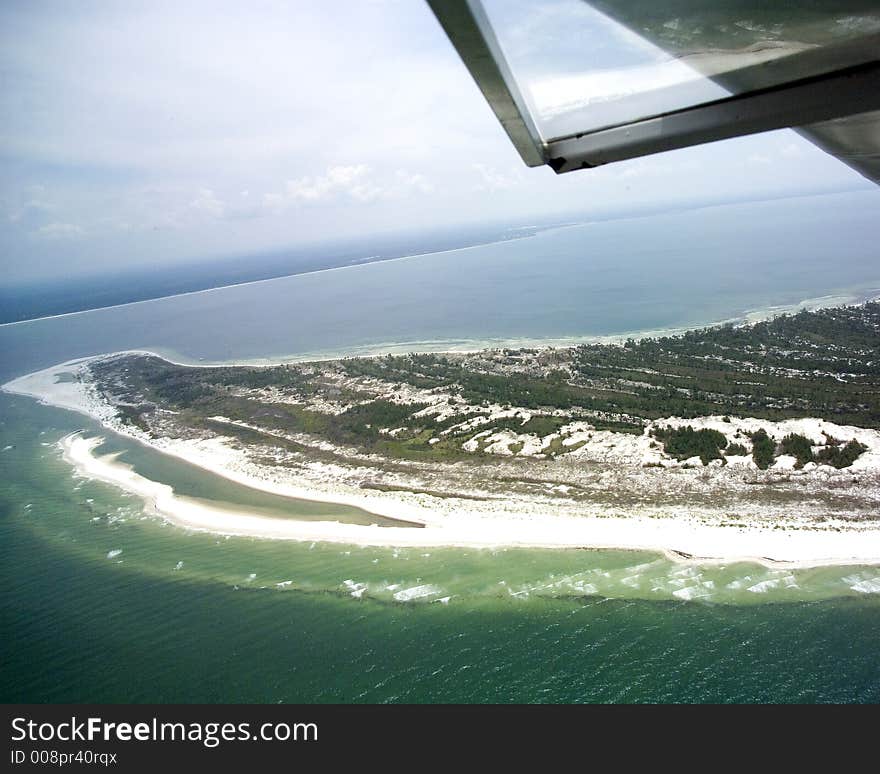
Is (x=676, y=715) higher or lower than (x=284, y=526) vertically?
lower

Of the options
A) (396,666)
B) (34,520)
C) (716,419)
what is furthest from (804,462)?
(34,520)

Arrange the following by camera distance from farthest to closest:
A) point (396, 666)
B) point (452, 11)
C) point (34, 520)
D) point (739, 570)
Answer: point (34, 520) < point (739, 570) < point (396, 666) < point (452, 11)

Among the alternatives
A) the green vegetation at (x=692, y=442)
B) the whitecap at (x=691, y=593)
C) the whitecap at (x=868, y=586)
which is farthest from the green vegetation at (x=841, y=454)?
the whitecap at (x=691, y=593)

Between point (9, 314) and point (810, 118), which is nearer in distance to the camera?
point (810, 118)

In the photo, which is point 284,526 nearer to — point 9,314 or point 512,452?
point 512,452

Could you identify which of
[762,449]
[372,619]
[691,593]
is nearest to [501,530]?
[372,619]

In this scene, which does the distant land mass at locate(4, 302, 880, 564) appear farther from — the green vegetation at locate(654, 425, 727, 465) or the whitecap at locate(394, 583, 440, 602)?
the whitecap at locate(394, 583, 440, 602)
